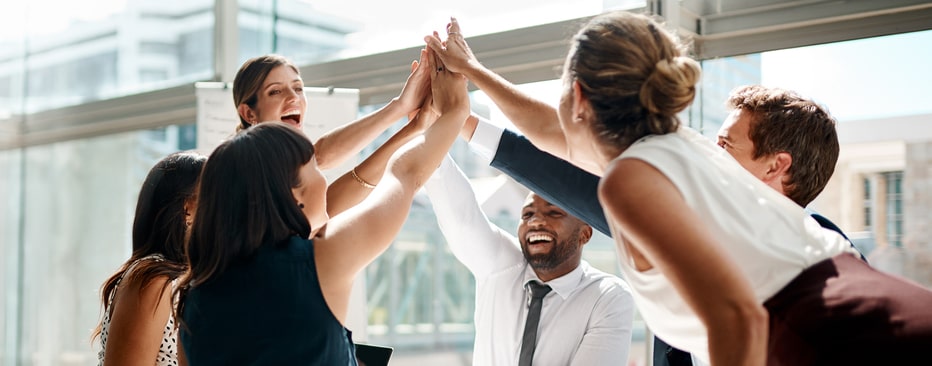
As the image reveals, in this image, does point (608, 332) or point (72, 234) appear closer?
point (608, 332)

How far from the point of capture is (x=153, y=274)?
1.88 m

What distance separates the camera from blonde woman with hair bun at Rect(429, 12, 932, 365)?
1185 mm

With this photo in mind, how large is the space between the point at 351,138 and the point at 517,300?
0.86m

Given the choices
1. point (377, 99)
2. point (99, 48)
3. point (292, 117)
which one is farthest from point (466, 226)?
point (99, 48)

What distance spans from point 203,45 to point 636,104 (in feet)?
13.9

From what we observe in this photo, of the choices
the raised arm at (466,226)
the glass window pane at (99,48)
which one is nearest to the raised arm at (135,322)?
the raised arm at (466,226)

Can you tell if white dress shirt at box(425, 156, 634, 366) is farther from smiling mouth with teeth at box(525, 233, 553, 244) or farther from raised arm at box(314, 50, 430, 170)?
raised arm at box(314, 50, 430, 170)

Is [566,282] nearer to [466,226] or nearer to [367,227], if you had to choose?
[466,226]

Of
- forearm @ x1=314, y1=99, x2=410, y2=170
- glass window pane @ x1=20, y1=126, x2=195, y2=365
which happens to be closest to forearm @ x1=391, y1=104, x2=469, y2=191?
forearm @ x1=314, y1=99, x2=410, y2=170

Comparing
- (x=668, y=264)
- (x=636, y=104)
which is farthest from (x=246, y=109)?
(x=668, y=264)

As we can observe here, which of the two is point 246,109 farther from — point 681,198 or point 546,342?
point 681,198

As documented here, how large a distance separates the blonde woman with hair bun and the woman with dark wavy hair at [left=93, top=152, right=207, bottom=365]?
0.95 m

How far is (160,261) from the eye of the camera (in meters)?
1.93

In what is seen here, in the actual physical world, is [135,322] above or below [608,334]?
above
